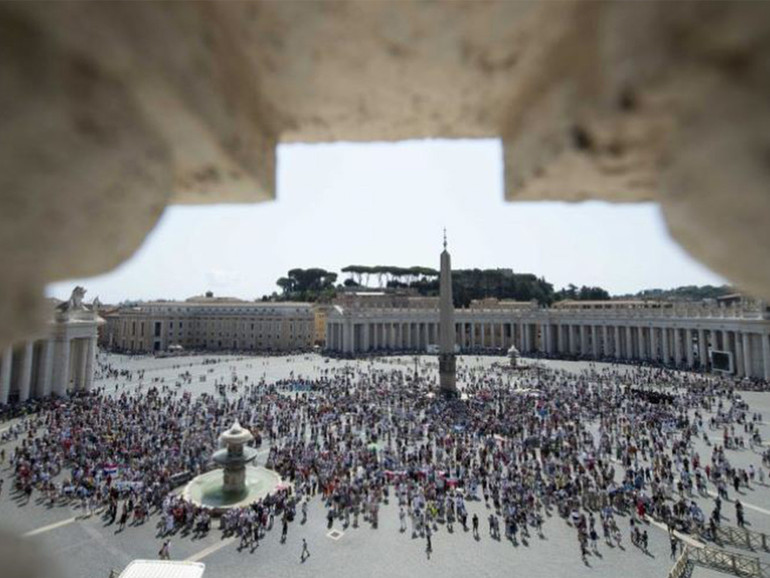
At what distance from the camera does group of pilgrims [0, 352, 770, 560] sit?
46.8 ft

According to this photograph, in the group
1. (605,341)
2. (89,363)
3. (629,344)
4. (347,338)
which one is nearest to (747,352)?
(629,344)

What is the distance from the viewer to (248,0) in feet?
5.73

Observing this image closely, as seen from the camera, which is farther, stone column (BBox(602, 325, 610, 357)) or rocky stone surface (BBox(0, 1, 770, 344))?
stone column (BBox(602, 325, 610, 357))

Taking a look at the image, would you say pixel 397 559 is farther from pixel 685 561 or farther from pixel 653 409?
pixel 653 409

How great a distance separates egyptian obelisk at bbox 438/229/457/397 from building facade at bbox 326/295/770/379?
28.6 metres

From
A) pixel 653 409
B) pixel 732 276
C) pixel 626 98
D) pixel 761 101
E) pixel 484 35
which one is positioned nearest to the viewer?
pixel 761 101

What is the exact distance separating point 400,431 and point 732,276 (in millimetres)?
22195

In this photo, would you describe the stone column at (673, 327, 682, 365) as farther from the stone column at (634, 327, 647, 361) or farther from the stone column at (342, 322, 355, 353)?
the stone column at (342, 322, 355, 353)

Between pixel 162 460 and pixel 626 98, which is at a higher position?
pixel 626 98

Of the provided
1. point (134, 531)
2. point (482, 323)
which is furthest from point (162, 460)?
point (482, 323)

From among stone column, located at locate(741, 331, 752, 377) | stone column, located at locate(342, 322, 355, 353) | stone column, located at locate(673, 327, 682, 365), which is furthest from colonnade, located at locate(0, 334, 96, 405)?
stone column, located at locate(673, 327, 682, 365)

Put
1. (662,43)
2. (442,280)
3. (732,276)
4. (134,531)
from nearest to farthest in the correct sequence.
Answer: (662,43), (732,276), (134,531), (442,280)

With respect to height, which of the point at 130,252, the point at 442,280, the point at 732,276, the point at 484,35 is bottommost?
the point at 732,276

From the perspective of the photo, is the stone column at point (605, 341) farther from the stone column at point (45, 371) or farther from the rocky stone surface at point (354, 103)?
the rocky stone surface at point (354, 103)
